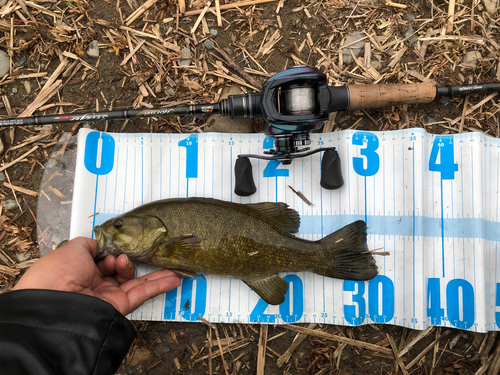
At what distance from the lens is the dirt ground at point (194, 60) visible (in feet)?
10.6

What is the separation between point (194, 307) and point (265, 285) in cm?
74

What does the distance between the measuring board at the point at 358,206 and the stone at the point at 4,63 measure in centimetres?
115

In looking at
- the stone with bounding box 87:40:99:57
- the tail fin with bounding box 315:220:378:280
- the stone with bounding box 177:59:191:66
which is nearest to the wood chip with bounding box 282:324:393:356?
the tail fin with bounding box 315:220:378:280

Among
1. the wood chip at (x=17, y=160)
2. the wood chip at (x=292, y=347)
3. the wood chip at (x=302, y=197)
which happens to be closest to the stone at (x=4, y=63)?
the wood chip at (x=17, y=160)

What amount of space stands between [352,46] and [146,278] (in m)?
3.03

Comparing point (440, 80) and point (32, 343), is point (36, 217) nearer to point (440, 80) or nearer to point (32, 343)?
point (32, 343)

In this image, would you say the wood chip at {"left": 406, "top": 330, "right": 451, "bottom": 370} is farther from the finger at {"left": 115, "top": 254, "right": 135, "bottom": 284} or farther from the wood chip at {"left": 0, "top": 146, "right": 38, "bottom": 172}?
the wood chip at {"left": 0, "top": 146, "right": 38, "bottom": 172}

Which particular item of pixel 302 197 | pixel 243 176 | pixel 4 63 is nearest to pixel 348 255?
pixel 302 197

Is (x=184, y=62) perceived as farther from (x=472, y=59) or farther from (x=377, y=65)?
(x=472, y=59)

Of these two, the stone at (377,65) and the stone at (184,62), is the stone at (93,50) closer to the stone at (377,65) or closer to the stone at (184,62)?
the stone at (184,62)

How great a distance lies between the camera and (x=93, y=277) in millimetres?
2621

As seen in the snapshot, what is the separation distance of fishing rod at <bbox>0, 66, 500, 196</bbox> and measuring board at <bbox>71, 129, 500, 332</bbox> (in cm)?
24

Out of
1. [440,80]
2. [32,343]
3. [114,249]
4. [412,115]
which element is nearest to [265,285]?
[114,249]

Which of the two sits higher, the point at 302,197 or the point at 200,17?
the point at 200,17
